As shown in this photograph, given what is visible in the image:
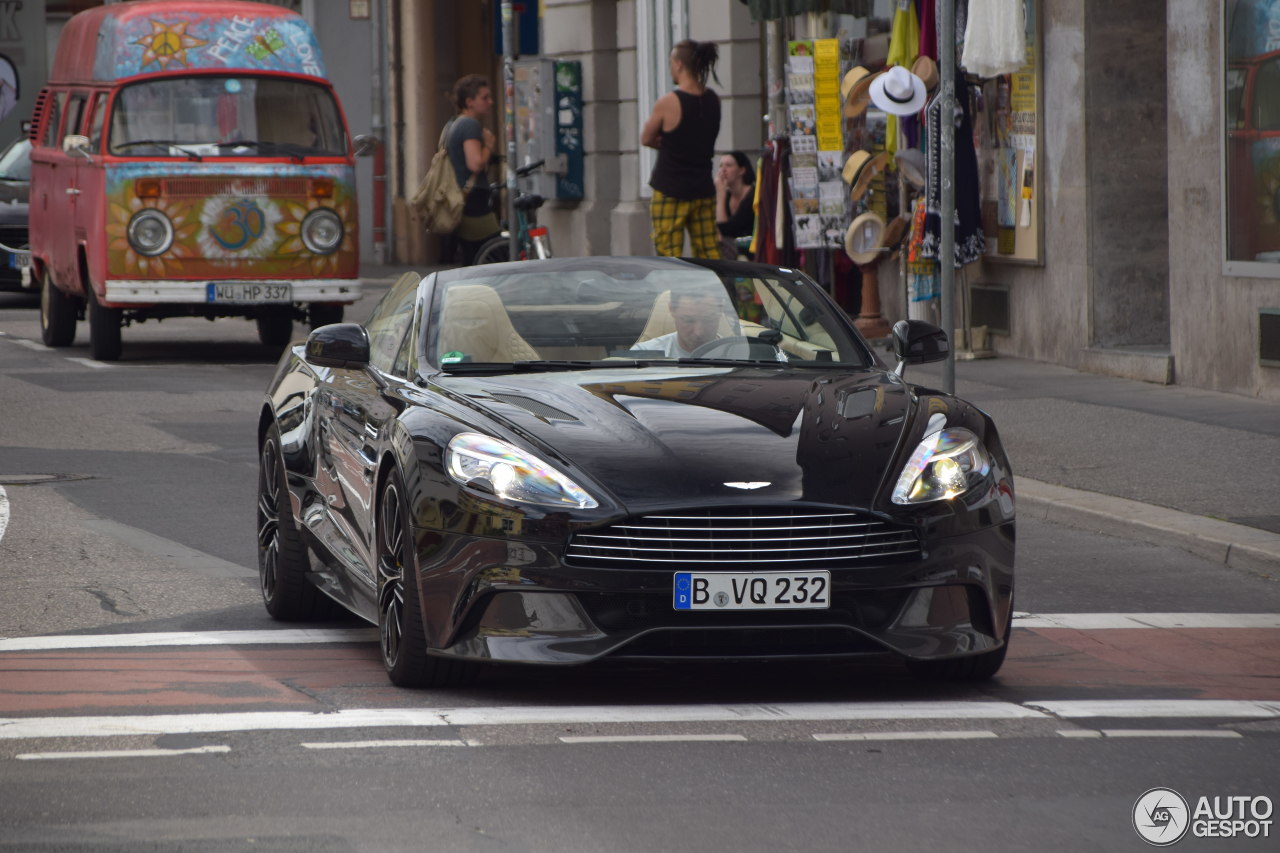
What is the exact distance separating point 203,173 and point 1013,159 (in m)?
6.31

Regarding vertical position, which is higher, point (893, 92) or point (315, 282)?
point (893, 92)

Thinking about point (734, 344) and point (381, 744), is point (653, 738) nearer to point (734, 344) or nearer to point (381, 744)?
point (381, 744)

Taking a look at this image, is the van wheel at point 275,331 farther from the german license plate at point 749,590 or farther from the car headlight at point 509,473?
the german license plate at point 749,590

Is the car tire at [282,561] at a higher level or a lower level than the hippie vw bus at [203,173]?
lower

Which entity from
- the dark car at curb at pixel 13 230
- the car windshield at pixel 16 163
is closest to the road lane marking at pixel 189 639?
the dark car at curb at pixel 13 230

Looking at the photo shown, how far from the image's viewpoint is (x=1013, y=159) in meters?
17.4

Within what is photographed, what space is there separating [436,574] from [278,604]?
1.83 metres

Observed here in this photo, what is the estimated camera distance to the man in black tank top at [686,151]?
1878 centimetres

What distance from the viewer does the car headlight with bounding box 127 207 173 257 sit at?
18.6 metres

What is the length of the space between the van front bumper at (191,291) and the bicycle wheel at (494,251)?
376cm

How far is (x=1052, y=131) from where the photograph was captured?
16812 mm

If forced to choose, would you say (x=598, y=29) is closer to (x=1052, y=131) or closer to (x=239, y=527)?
(x=1052, y=131)

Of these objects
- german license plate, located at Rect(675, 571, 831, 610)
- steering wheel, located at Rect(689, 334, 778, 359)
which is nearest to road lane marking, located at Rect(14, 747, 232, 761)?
german license plate, located at Rect(675, 571, 831, 610)

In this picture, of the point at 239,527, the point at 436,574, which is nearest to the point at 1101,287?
the point at 239,527
